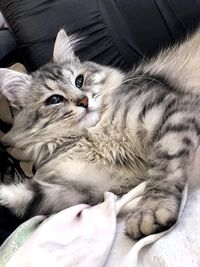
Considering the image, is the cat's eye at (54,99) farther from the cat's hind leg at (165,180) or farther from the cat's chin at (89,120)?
the cat's hind leg at (165,180)

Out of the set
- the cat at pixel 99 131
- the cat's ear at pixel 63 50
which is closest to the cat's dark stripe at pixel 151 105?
the cat at pixel 99 131

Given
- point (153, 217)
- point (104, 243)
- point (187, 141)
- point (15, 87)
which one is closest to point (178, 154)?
point (187, 141)

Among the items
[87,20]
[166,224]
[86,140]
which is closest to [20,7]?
[87,20]

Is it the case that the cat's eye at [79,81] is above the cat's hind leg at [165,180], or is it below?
above

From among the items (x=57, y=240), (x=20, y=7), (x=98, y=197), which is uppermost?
(x=20, y=7)

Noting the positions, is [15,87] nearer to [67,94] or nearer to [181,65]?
[67,94]

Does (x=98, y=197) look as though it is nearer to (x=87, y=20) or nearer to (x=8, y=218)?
(x=8, y=218)

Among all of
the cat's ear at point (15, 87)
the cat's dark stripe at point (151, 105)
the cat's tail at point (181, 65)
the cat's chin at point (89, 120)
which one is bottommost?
the cat's tail at point (181, 65)
